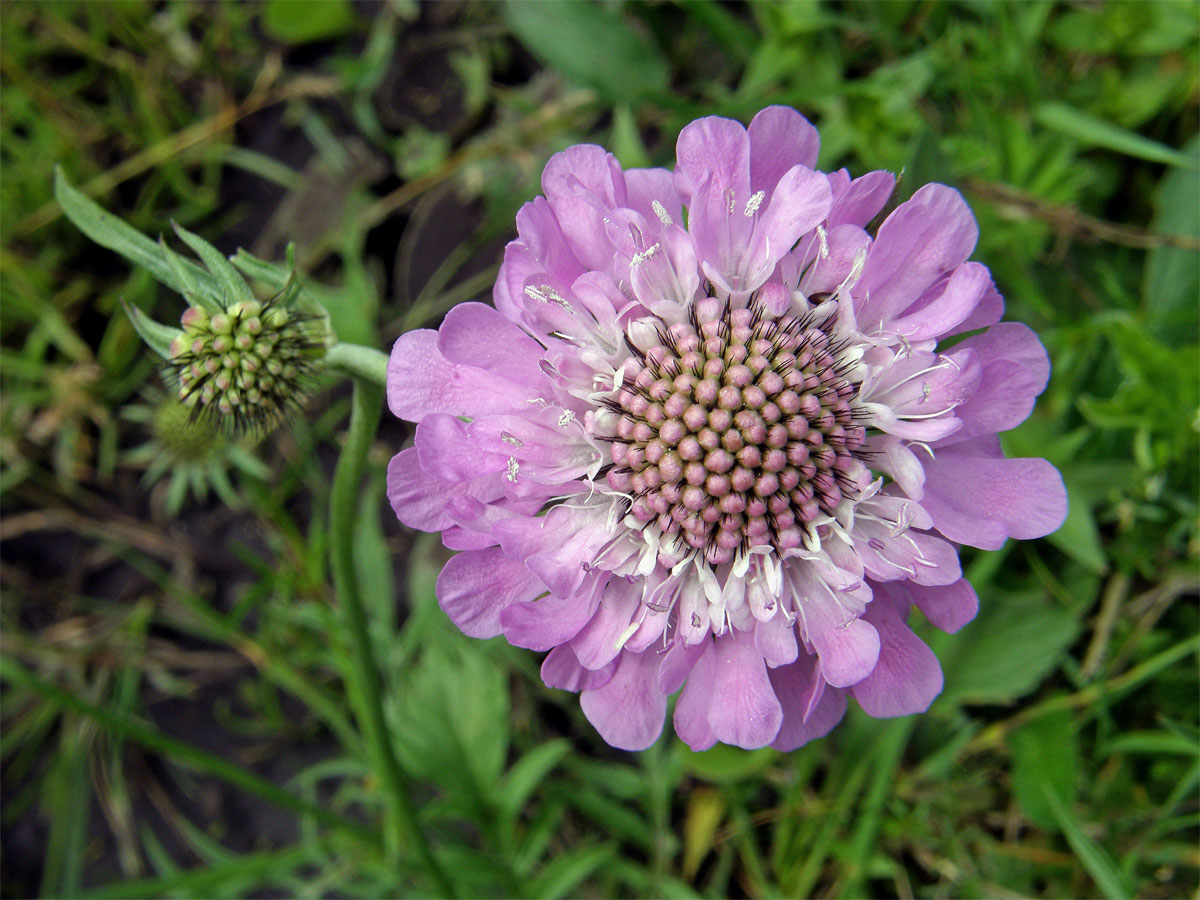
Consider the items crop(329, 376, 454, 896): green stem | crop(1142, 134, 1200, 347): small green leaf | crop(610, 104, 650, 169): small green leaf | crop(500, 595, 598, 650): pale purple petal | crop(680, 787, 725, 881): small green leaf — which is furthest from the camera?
crop(680, 787, 725, 881): small green leaf

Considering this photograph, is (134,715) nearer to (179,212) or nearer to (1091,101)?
(179,212)

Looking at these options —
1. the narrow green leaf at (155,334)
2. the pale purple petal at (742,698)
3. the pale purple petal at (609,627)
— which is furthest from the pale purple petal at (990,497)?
the narrow green leaf at (155,334)

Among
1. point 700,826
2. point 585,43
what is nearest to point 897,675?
point 700,826

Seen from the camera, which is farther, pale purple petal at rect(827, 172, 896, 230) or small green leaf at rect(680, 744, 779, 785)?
small green leaf at rect(680, 744, 779, 785)

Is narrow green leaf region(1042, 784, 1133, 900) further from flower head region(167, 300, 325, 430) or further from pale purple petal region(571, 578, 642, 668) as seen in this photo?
flower head region(167, 300, 325, 430)

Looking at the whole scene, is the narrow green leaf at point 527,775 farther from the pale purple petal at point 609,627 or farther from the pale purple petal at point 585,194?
the pale purple petal at point 585,194

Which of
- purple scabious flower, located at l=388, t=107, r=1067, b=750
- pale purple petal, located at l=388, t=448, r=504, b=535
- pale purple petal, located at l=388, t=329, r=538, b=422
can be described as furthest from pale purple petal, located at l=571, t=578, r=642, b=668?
pale purple petal, located at l=388, t=329, r=538, b=422

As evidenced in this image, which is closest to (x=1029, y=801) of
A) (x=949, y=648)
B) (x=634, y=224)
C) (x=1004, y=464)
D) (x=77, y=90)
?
(x=949, y=648)
